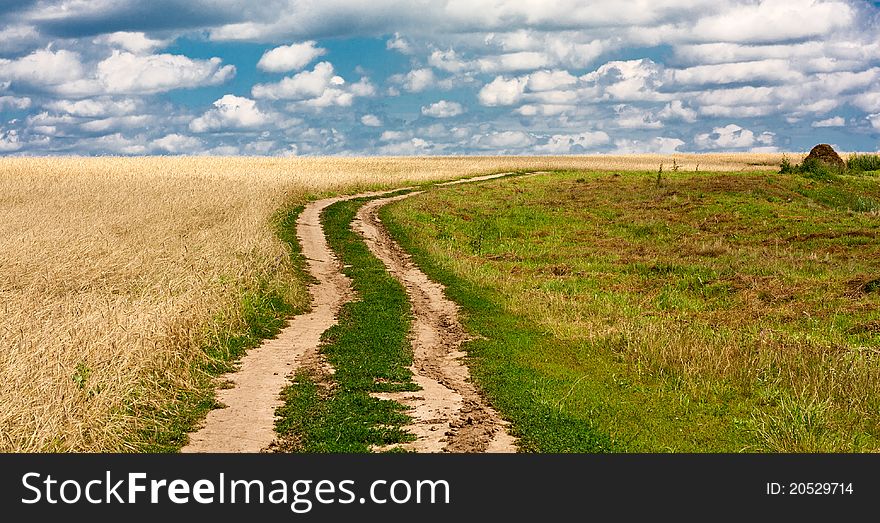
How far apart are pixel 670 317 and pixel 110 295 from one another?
11705 mm

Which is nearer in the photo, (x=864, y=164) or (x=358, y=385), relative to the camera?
(x=358, y=385)

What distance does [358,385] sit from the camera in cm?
1345

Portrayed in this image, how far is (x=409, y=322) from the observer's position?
18719mm

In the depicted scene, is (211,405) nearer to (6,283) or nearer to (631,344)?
(631,344)

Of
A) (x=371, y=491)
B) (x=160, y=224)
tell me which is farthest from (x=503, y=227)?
(x=371, y=491)

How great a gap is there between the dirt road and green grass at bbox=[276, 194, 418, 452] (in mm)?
248

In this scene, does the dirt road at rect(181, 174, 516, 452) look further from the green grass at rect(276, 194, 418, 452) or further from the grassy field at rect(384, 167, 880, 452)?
the grassy field at rect(384, 167, 880, 452)

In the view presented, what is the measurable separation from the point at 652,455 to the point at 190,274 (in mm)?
12545

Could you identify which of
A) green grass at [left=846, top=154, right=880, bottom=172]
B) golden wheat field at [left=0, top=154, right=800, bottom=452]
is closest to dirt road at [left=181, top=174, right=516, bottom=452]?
golden wheat field at [left=0, top=154, right=800, bottom=452]

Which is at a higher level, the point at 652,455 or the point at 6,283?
the point at 6,283

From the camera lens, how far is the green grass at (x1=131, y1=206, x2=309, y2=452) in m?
11.1

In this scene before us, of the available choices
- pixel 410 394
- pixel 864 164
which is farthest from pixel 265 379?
pixel 864 164

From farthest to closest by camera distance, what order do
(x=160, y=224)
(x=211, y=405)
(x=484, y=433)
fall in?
(x=160, y=224) → (x=211, y=405) → (x=484, y=433)

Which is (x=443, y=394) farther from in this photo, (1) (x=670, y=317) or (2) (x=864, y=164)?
(2) (x=864, y=164)
